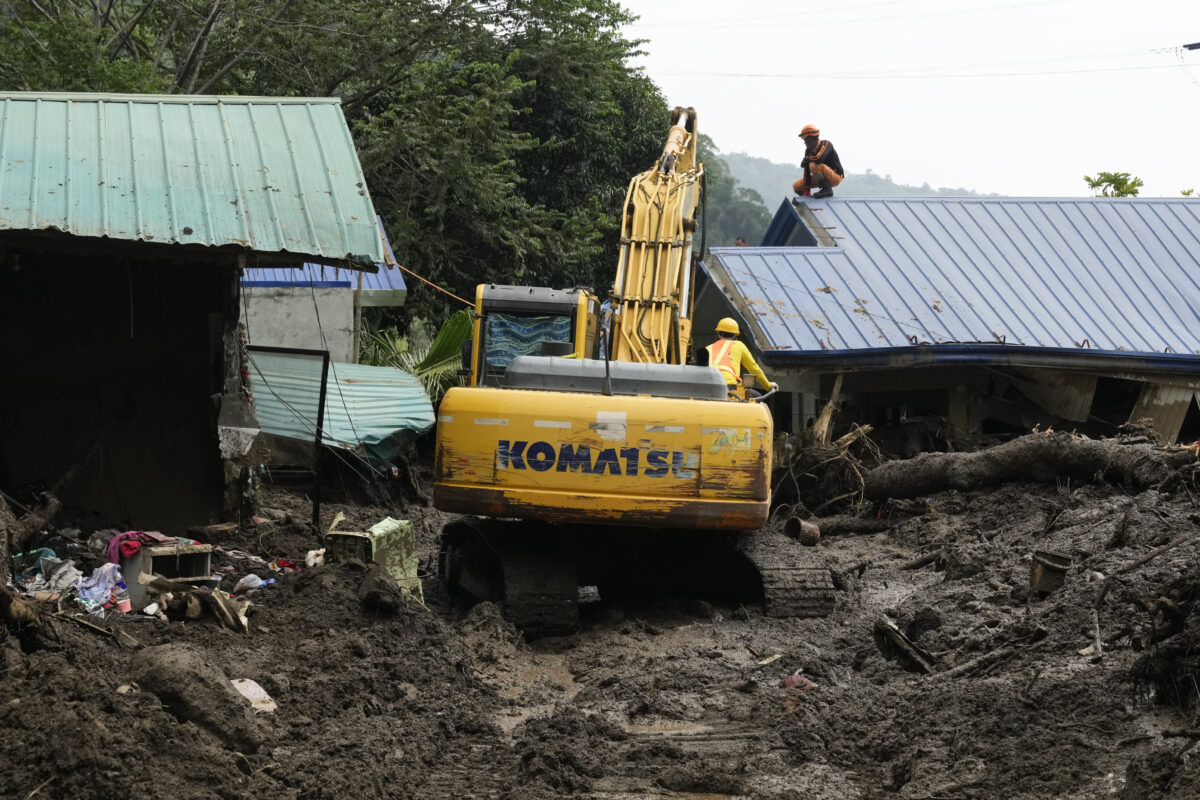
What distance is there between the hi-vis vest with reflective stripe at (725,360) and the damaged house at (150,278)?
2.95m

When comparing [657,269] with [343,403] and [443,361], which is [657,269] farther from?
[443,361]

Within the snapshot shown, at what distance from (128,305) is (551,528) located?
3997 millimetres

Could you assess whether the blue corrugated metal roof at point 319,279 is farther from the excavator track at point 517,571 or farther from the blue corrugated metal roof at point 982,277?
the excavator track at point 517,571

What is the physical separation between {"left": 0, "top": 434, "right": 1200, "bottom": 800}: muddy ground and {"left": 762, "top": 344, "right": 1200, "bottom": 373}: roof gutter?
7.41 metres

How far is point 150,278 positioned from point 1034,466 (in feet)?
29.1

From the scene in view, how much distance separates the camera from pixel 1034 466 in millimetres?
13562

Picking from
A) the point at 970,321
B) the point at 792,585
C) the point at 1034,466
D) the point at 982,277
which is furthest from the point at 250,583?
the point at 982,277

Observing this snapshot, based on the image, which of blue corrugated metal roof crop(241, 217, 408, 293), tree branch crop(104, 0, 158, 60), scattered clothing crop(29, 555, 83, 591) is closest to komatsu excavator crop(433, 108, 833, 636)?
scattered clothing crop(29, 555, 83, 591)

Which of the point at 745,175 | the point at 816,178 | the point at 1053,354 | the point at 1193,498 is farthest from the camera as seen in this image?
the point at 745,175

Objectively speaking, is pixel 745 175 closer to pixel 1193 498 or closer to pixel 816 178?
pixel 816 178

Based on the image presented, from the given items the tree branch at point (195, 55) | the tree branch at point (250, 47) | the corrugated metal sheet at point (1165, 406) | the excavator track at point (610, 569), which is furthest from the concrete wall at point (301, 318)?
the corrugated metal sheet at point (1165, 406)

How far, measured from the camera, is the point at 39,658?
5906 mm

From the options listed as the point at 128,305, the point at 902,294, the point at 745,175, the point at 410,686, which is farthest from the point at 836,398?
the point at 745,175

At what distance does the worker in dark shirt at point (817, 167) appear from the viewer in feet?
71.5
